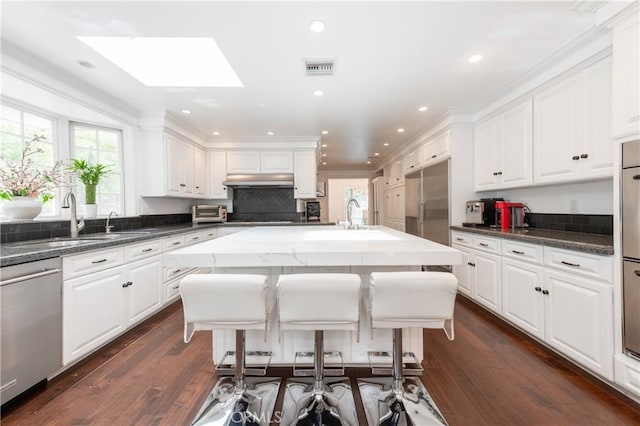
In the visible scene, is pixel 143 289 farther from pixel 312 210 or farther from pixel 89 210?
pixel 312 210

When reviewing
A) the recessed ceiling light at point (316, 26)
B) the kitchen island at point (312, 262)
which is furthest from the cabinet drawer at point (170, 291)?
the recessed ceiling light at point (316, 26)

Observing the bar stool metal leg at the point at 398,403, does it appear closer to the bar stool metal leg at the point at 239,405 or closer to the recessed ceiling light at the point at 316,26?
the bar stool metal leg at the point at 239,405

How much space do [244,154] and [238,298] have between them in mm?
4036

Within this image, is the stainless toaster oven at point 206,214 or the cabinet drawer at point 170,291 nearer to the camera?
the cabinet drawer at point 170,291

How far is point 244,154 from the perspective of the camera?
494cm

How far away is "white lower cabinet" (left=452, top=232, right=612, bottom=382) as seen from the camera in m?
1.69

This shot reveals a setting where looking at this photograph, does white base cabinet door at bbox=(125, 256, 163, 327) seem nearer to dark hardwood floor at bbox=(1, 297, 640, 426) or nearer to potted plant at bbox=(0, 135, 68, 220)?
dark hardwood floor at bbox=(1, 297, 640, 426)

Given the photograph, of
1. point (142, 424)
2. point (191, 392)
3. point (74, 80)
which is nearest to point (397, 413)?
point (191, 392)

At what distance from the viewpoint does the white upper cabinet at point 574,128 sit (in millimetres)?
1996

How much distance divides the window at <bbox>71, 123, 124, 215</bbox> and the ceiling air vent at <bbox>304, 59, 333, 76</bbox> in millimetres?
2297

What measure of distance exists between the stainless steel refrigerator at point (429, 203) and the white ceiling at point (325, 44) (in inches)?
39.0

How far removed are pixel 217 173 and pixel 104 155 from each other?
1794 millimetres

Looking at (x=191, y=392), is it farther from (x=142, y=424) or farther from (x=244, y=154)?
(x=244, y=154)

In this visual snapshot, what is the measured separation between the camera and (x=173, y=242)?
320 cm
